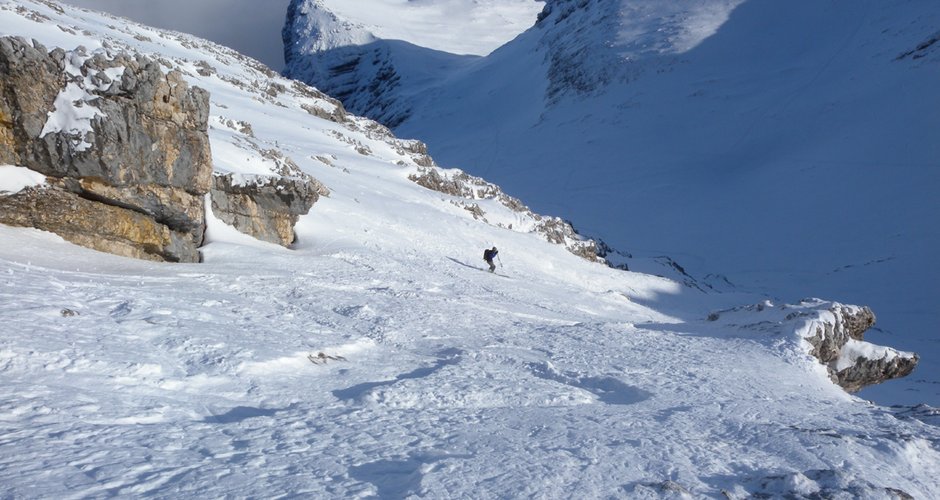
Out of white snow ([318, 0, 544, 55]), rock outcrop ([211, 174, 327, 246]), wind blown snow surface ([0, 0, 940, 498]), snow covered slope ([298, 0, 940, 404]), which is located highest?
white snow ([318, 0, 544, 55])

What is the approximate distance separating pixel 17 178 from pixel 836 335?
16152 millimetres

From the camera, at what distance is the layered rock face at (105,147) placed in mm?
12477

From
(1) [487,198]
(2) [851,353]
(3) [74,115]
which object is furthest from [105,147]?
(1) [487,198]

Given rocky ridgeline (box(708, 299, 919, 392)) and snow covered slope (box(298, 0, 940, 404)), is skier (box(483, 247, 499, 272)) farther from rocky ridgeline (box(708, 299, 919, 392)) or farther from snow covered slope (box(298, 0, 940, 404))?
snow covered slope (box(298, 0, 940, 404))

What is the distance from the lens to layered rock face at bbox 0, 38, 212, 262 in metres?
12.5

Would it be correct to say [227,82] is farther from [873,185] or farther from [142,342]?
[873,185]

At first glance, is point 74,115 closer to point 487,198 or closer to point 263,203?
point 263,203

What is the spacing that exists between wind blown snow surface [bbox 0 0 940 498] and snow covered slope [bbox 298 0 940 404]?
16.5m

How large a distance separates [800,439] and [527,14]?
7273 inches

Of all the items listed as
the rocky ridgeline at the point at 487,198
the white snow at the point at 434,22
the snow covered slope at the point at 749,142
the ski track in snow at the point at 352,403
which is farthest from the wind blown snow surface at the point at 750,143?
the white snow at the point at 434,22

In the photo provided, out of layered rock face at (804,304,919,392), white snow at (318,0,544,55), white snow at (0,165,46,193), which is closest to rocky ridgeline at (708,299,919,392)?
layered rock face at (804,304,919,392)

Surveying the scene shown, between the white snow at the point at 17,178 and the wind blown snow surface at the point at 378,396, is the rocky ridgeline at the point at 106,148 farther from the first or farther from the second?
the wind blown snow surface at the point at 378,396

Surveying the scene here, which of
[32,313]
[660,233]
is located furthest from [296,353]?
[660,233]

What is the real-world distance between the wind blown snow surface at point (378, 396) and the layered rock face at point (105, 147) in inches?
20.5
